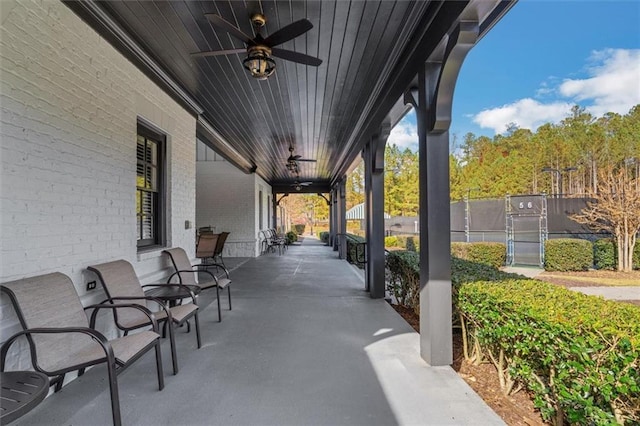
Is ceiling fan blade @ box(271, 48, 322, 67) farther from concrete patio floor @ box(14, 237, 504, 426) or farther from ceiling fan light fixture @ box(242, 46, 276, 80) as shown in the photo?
concrete patio floor @ box(14, 237, 504, 426)

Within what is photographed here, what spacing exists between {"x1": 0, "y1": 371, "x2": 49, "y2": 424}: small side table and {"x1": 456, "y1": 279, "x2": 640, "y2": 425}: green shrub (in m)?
2.43

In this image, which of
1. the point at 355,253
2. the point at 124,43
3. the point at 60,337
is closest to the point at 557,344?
the point at 60,337

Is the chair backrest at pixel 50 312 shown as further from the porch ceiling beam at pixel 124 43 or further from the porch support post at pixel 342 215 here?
the porch support post at pixel 342 215

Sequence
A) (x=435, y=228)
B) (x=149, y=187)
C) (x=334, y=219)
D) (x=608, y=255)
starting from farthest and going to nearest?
(x=334, y=219) → (x=608, y=255) → (x=149, y=187) → (x=435, y=228)

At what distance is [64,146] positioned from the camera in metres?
2.24

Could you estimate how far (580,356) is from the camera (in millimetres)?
1531

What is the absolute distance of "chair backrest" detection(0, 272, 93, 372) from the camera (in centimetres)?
175

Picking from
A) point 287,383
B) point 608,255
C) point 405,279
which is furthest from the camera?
point 608,255

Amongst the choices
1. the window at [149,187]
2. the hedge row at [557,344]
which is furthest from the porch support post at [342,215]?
the hedge row at [557,344]

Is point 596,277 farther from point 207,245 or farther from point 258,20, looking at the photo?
point 207,245

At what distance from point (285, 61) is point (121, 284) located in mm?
2603

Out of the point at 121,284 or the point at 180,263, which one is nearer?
the point at 121,284

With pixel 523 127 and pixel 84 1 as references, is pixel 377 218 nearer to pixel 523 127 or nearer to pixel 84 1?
pixel 84 1

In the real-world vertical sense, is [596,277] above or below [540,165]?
below
